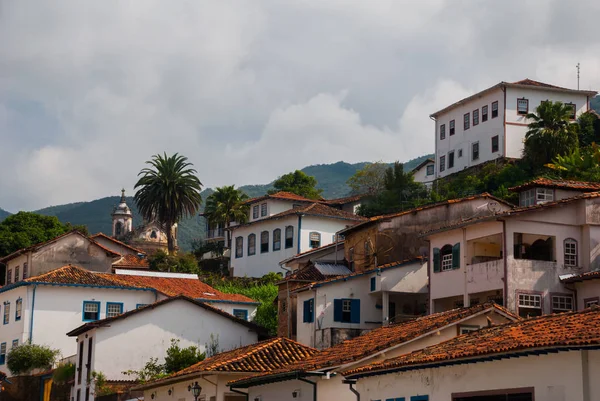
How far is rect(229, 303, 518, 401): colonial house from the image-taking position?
30.1m

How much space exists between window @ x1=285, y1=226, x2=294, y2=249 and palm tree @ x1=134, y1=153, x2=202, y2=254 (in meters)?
18.7

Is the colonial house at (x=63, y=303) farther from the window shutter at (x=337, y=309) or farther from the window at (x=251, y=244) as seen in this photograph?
the window at (x=251, y=244)

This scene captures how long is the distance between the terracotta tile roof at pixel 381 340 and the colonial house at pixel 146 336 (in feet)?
57.8

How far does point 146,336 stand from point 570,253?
20.5 metres

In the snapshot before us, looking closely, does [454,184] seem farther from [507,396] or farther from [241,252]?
[507,396]

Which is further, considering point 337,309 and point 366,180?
point 366,180

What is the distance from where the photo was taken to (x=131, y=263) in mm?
82500

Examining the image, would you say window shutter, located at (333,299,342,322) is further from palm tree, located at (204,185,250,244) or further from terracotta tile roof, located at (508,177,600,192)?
palm tree, located at (204,185,250,244)

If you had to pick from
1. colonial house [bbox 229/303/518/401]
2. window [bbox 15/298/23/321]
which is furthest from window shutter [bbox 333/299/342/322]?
window [bbox 15/298/23/321]

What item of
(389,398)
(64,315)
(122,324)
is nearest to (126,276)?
(64,315)

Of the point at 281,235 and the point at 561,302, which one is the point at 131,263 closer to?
the point at 281,235

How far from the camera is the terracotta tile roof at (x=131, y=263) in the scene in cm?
8066

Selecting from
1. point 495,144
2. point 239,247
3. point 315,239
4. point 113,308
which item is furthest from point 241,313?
point 495,144

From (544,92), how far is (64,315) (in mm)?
42073
